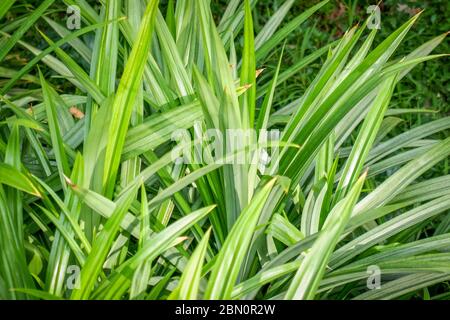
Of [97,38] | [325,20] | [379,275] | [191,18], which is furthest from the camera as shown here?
[325,20]

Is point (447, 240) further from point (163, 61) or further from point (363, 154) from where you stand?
point (163, 61)

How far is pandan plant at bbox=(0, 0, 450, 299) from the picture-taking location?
1498mm

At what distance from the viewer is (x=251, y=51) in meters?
1.85

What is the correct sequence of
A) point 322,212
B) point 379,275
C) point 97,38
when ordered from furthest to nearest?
point 97,38 → point 322,212 → point 379,275

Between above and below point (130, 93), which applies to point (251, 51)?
above

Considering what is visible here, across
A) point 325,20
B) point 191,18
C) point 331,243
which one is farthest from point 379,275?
point 325,20

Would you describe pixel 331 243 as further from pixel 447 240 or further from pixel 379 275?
pixel 447 240

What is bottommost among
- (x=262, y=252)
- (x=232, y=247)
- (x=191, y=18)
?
(x=232, y=247)

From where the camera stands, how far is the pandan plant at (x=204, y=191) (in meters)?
1.50

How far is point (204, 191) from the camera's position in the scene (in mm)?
1787

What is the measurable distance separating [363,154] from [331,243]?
51 centimetres

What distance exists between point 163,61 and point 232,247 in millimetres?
870
